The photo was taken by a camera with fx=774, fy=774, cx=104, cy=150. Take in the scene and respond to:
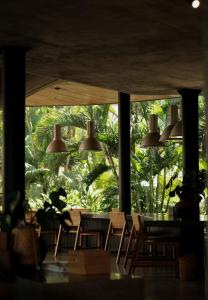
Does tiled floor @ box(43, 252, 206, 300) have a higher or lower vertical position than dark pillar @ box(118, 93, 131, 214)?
lower

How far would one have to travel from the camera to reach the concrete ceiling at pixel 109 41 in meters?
7.07

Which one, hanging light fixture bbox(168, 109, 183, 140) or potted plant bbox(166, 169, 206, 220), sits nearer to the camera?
potted plant bbox(166, 169, 206, 220)

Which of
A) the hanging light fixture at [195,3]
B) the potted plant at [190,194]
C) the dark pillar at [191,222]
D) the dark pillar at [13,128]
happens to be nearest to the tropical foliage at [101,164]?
the dark pillar at [191,222]

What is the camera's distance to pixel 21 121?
28.3 ft

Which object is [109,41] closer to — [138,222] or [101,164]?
[138,222]

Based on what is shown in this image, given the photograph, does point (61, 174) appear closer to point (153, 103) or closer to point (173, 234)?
point (153, 103)

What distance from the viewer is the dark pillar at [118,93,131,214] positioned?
42.5ft

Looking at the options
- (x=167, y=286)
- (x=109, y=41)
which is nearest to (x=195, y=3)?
(x=109, y=41)

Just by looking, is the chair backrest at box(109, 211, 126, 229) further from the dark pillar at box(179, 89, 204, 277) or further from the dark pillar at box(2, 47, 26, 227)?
the dark pillar at box(2, 47, 26, 227)

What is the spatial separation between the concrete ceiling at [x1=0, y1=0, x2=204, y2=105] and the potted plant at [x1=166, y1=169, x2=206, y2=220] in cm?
151

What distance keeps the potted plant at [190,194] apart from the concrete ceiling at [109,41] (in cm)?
151

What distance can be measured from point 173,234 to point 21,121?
Answer: 301 cm

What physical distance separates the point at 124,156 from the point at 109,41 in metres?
4.70

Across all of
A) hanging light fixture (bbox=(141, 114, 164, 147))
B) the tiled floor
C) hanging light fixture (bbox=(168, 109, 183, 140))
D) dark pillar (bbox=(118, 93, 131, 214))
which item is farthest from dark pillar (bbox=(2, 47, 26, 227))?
dark pillar (bbox=(118, 93, 131, 214))
